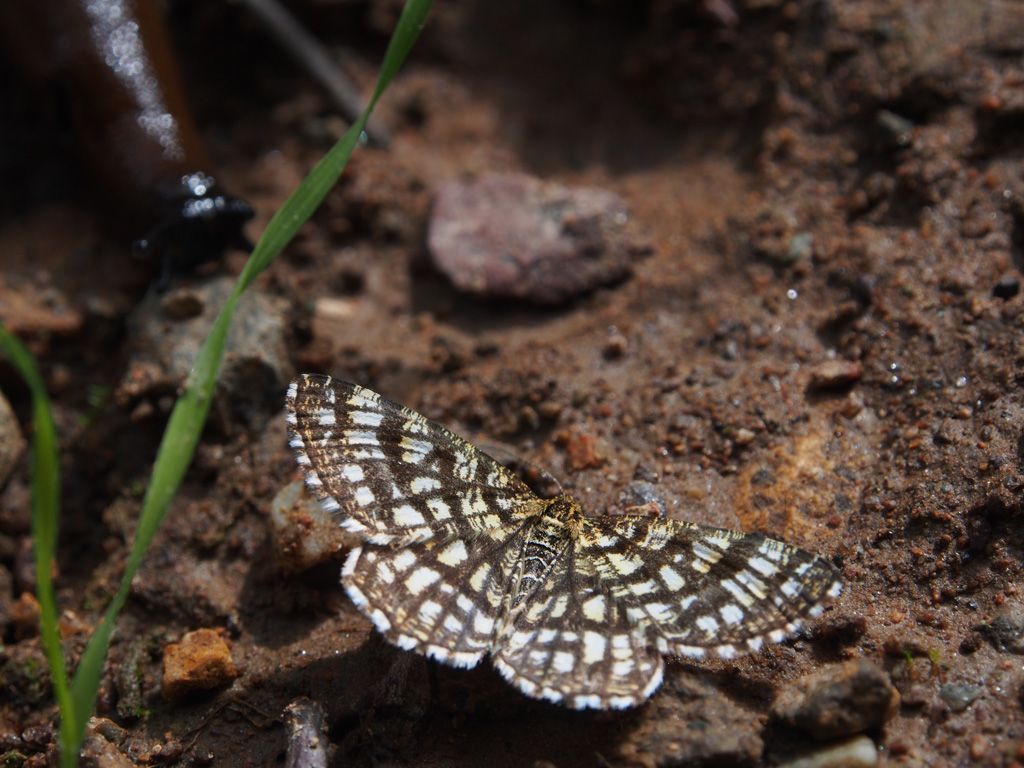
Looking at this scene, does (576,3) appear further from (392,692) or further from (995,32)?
(392,692)

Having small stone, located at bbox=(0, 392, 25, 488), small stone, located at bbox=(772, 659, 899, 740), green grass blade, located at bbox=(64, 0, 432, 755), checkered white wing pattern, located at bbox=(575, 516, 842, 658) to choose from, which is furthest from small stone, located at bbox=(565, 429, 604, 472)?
small stone, located at bbox=(0, 392, 25, 488)

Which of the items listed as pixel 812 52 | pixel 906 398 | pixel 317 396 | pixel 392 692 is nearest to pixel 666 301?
pixel 906 398

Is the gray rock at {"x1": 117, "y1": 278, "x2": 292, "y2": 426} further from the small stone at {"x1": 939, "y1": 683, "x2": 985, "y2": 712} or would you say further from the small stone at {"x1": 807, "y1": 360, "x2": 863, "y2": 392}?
the small stone at {"x1": 939, "y1": 683, "x2": 985, "y2": 712}

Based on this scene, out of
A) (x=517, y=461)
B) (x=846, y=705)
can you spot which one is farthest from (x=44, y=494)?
(x=846, y=705)

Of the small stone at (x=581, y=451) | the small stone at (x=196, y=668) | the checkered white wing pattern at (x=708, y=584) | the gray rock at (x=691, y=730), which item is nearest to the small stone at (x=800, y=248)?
the small stone at (x=581, y=451)

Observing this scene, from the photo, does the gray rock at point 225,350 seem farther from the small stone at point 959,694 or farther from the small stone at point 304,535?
the small stone at point 959,694
